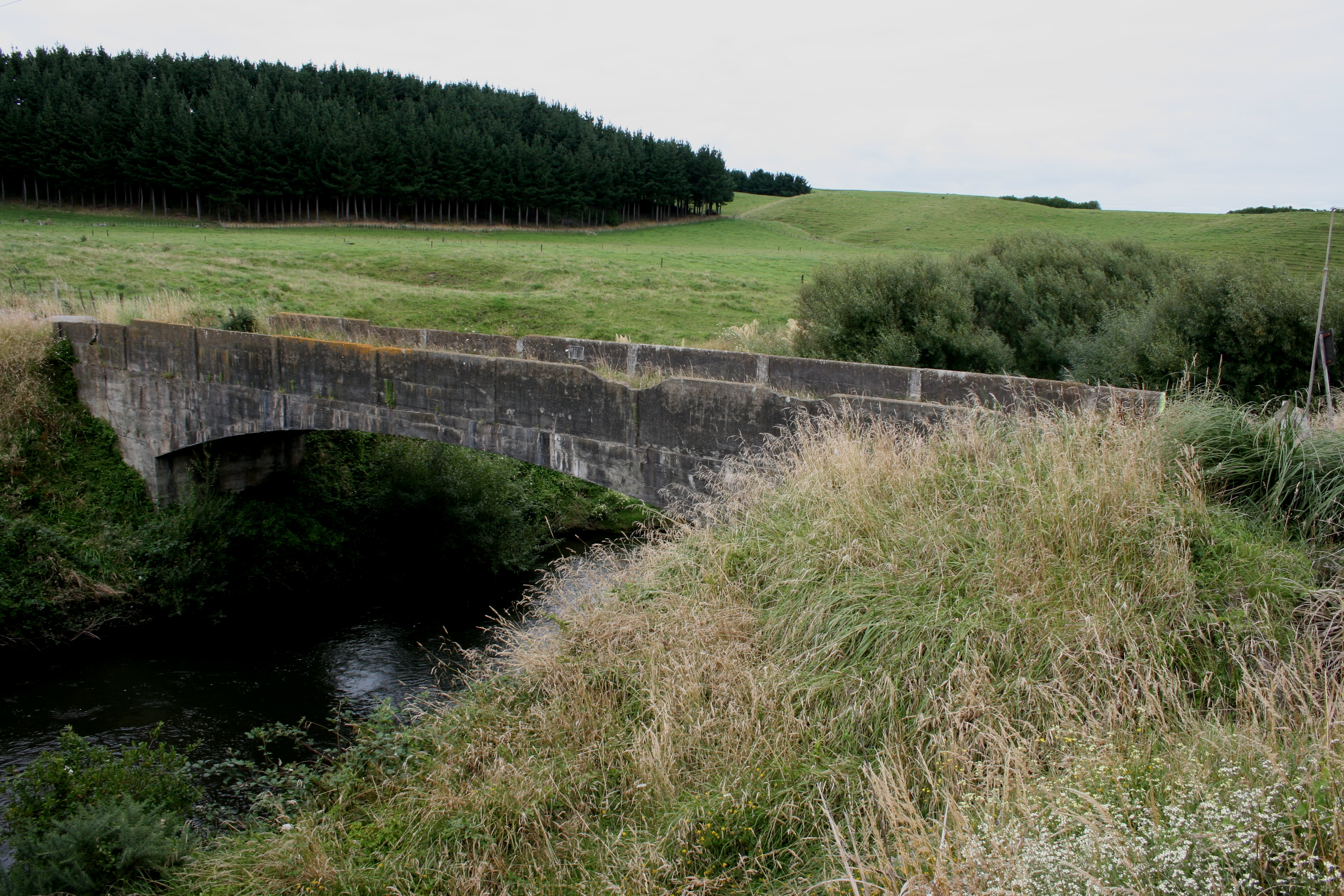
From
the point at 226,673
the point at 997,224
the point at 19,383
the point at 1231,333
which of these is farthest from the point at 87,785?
the point at 997,224

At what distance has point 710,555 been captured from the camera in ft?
19.2

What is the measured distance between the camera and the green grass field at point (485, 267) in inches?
1045

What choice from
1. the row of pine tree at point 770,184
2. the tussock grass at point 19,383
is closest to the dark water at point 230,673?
the tussock grass at point 19,383

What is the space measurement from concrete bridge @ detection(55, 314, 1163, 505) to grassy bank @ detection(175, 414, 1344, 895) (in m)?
1.36

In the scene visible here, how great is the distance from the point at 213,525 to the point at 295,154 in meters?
52.2

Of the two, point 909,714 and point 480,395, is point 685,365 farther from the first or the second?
point 909,714

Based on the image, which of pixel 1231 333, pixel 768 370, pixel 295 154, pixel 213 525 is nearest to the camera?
pixel 768 370

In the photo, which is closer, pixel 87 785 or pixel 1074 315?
pixel 87 785

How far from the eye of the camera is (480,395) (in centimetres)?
934

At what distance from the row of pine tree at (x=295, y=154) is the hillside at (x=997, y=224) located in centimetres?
1260

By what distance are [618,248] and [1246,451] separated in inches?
1916

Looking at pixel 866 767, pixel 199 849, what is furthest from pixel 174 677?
pixel 866 767

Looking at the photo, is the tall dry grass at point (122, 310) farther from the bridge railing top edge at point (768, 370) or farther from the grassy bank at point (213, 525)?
the bridge railing top edge at point (768, 370)

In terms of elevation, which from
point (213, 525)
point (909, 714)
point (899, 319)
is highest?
point (899, 319)
